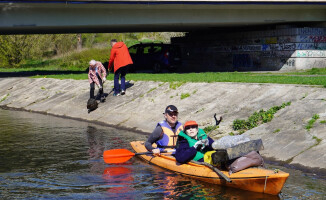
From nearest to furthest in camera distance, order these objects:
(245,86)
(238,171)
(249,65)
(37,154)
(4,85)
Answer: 1. (238,171)
2. (37,154)
3. (245,86)
4. (4,85)
5. (249,65)

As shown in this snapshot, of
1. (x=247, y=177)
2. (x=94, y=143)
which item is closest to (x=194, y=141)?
(x=247, y=177)

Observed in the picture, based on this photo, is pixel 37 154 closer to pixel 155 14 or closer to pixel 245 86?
pixel 245 86

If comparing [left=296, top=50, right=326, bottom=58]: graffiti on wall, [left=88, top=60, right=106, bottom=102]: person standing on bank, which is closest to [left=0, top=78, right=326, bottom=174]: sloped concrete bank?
[left=88, top=60, right=106, bottom=102]: person standing on bank

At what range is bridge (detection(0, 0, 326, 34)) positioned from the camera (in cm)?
2894

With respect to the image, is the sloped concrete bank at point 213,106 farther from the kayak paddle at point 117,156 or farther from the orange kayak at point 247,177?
the kayak paddle at point 117,156

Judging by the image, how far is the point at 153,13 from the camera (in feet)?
100

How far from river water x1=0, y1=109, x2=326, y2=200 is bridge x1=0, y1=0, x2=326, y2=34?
44.6ft

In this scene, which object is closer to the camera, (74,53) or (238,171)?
(238,171)

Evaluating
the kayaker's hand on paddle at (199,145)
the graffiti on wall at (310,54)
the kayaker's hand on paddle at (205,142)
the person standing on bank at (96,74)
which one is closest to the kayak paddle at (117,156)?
the kayaker's hand on paddle at (199,145)

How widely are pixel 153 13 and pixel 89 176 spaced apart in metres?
20.4

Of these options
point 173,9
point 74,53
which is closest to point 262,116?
point 173,9

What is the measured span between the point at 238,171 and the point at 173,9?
21.7 m

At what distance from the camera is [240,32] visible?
33812 millimetres

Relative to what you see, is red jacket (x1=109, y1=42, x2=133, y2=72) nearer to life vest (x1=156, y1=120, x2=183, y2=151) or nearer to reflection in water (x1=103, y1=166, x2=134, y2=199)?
reflection in water (x1=103, y1=166, x2=134, y2=199)
